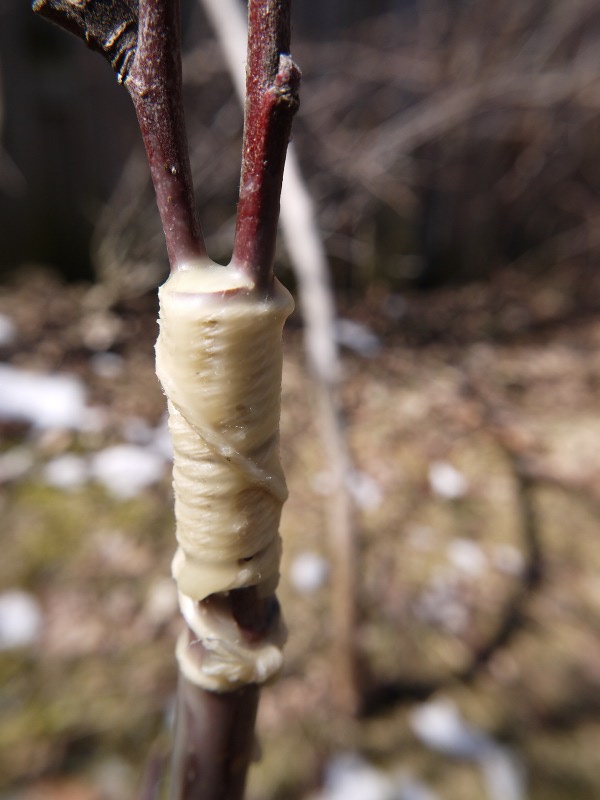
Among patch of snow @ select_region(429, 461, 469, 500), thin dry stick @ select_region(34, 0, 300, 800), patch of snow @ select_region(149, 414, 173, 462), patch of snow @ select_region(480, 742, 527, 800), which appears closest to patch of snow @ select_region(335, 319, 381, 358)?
patch of snow @ select_region(429, 461, 469, 500)

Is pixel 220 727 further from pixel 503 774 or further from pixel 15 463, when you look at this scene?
pixel 15 463

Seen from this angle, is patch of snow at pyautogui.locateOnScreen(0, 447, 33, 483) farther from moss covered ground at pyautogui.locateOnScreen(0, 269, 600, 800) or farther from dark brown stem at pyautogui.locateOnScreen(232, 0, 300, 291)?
dark brown stem at pyautogui.locateOnScreen(232, 0, 300, 291)

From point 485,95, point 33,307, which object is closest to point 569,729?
point 33,307

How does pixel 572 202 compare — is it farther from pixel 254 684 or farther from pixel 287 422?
pixel 254 684

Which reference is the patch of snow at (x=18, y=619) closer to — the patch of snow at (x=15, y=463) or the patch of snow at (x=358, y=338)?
the patch of snow at (x=15, y=463)

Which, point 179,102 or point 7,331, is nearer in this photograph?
point 179,102

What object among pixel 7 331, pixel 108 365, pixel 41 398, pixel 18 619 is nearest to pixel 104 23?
pixel 18 619

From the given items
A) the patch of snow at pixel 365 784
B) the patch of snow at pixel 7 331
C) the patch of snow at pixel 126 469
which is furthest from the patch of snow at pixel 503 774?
the patch of snow at pixel 7 331
